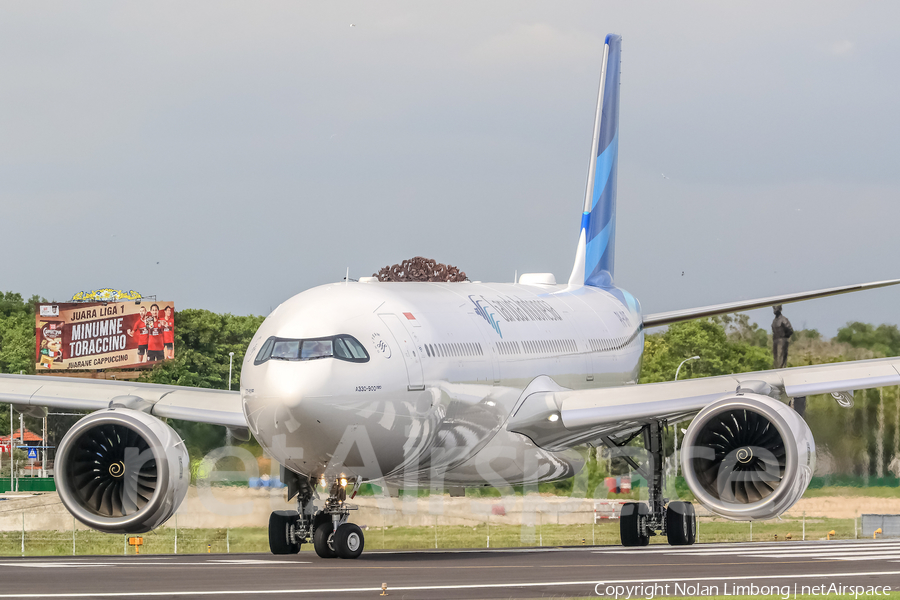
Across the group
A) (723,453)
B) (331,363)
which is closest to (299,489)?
(331,363)

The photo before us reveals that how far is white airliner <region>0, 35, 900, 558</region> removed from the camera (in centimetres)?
1998

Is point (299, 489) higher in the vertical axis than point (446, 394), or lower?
lower

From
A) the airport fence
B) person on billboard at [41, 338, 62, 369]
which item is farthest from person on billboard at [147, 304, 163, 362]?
the airport fence

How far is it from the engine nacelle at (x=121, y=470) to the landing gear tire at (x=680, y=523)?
9.54 metres

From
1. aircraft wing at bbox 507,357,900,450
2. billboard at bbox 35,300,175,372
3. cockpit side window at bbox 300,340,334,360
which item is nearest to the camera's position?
cockpit side window at bbox 300,340,334,360

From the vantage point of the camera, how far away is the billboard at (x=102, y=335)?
10188 centimetres

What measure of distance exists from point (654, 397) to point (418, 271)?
50.9 m

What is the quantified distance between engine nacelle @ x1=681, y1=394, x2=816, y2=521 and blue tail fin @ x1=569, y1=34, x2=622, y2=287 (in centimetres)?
1297

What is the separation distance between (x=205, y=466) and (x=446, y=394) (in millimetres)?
17740

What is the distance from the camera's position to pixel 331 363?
19656 mm

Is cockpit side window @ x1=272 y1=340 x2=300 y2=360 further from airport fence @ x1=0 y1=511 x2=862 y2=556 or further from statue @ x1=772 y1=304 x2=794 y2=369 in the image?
statue @ x1=772 y1=304 x2=794 y2=369

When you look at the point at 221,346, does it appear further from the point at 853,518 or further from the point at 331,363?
the point at 331,363

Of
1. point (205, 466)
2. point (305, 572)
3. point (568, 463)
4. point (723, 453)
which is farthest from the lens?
point (205, 466)

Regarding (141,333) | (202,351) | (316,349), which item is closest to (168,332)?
(141,333)
